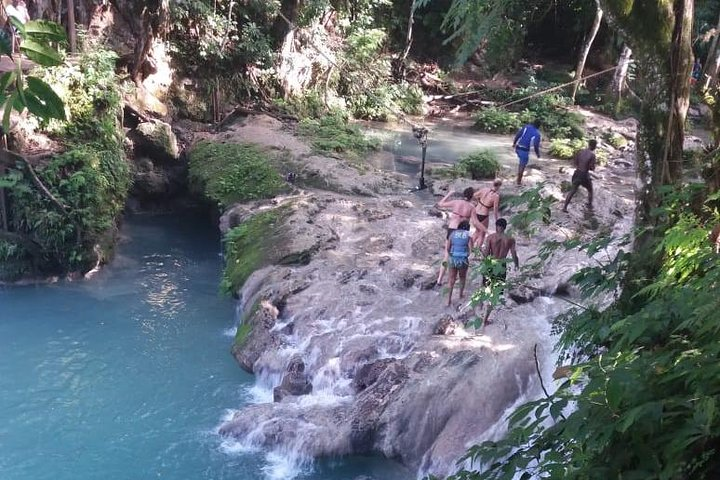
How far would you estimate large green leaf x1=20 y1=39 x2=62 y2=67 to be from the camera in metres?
1.49

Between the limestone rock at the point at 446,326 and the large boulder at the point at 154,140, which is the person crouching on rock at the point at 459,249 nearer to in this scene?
the limestone rock at the point at 446,326

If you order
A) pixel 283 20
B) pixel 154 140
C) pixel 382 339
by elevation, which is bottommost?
pixel 382 339

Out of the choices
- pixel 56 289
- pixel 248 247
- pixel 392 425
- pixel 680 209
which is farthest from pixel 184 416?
pixel 680 209

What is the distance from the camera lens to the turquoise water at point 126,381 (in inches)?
312

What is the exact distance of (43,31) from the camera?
59.6 inches

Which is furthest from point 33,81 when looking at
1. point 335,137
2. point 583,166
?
point 335,137

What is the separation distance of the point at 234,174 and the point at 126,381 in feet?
21.8

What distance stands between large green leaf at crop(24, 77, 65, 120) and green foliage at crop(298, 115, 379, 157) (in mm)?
15932

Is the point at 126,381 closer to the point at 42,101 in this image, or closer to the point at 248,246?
the point at 248,246

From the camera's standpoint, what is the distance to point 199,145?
17.5m

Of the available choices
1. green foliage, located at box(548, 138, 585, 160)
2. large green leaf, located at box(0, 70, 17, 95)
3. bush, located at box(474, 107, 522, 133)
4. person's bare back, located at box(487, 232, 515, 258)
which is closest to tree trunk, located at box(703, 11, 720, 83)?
person's bare back, located at box(487, 232, 515, 258)

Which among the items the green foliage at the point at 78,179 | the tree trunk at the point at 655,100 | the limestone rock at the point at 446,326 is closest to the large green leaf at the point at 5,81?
the tree trunk at the point at 655,100

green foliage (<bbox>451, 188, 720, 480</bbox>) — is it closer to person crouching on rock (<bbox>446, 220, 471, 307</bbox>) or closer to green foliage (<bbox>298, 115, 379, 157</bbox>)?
person crouching on rock (<bbox>446, 220, 471, 307</bbox>)

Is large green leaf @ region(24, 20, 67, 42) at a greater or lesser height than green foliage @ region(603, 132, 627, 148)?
greater
